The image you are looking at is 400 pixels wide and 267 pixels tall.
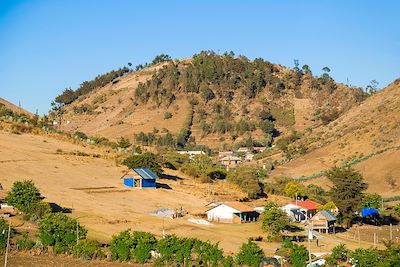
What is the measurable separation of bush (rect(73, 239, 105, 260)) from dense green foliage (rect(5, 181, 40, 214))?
9686 mm

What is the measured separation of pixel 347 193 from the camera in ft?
205

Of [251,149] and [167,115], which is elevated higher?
[167,115]

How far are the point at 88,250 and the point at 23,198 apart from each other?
11578mm

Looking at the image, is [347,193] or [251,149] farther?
[251,149]

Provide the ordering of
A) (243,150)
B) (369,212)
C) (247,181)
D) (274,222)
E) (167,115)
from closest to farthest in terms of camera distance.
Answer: (274,222), (369,212), (247,181), (243,150), (167,115)

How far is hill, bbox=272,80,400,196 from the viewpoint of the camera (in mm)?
86125

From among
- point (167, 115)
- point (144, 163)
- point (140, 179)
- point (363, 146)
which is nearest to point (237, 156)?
point (363, 146)

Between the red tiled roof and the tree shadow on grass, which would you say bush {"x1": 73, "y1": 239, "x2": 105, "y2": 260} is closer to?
the red tiled roof

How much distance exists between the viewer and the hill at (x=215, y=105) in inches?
5531

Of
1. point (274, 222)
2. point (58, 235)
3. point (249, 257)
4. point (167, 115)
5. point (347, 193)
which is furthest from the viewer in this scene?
point (167, 115)

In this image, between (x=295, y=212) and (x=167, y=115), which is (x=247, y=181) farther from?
(x=167, y=115)

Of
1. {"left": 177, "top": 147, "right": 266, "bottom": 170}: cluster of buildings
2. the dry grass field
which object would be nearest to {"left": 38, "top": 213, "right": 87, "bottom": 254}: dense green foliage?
the dry grass field

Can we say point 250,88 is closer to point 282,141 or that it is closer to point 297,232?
point 282,141

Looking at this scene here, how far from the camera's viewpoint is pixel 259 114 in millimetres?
145375
